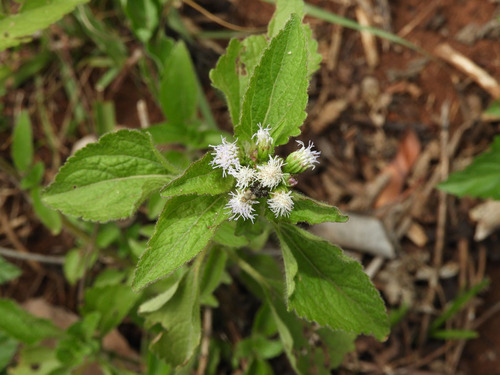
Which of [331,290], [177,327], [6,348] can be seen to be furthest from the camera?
[6,348]

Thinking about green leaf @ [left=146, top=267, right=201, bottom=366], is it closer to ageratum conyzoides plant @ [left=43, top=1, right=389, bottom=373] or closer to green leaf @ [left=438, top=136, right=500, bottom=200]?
ageratum conyzoides plant @ [left=43, top=1, right=389, bottom=373]

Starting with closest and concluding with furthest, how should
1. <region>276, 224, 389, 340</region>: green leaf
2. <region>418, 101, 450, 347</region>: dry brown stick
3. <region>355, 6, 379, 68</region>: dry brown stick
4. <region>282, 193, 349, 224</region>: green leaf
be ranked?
<region>282, 193, 349, 224</region>: green leaf → <region>276, 224, 389, 340</region>: green leaf → <region>418, 101, 450, 347</region>: dry brown stick → <region>355, 6, 379, 68</region>: dry brown stick

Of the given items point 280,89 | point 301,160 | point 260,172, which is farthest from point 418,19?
point 260,172

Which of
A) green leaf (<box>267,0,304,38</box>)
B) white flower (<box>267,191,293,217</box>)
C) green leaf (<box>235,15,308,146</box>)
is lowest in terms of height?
white flower (<box>267,191,293,217</box>)

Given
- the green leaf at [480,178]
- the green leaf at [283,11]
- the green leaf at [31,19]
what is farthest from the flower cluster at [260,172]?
the green leaf at [480,178]

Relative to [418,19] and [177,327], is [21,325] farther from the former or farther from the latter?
[418,19]

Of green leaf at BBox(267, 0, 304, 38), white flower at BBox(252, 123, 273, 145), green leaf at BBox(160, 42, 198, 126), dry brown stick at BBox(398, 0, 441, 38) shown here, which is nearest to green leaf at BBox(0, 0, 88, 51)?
green leaf at BBox(160, 42, 198, 126)
